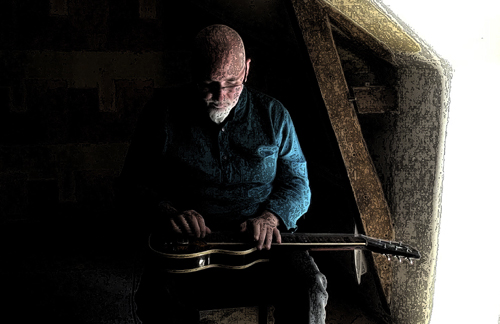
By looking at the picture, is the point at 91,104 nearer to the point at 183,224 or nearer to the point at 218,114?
the point at 218,114

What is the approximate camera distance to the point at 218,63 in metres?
1.40

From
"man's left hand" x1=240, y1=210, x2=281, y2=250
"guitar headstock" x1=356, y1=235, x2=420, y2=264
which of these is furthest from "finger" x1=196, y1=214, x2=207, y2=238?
"guitar headstock" x1=356, y1=235, x2=420, y2=264

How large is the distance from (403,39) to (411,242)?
→ 0.91 m

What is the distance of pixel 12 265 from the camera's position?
222 centimetres

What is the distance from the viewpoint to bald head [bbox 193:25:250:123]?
1398mm

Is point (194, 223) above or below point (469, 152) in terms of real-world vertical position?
below

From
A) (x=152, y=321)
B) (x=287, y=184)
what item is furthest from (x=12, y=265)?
(x=287, y=184)

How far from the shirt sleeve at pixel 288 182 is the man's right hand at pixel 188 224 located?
0.93 ft

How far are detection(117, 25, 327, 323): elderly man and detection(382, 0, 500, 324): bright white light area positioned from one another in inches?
23.9

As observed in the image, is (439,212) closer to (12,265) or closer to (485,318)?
(485,318)

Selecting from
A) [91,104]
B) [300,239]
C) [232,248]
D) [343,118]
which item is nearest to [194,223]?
[232,248]

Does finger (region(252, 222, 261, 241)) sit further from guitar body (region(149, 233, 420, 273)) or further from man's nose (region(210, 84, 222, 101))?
man's nose (region(210, 84, 222, 101))

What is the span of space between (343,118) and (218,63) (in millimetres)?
736

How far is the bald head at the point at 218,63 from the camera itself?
1398 mm
